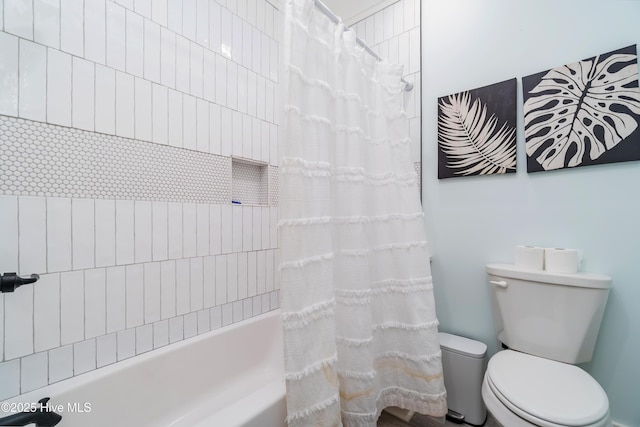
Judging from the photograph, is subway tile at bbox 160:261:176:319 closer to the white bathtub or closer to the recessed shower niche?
the white bathtub

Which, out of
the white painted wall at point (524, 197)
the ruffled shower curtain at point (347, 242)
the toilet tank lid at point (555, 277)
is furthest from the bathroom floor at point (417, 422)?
the toilet tank lid at point (555, 277)

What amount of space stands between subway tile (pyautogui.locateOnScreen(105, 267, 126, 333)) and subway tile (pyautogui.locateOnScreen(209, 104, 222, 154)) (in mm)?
726

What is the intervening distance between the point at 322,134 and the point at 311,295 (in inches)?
24.5

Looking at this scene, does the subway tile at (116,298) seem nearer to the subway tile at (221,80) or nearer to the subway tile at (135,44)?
the subway tile at (135,44)

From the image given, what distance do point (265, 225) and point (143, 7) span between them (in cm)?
122

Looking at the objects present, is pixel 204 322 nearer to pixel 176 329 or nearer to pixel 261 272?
pixel 176 329

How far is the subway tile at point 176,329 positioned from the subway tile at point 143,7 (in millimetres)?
1408

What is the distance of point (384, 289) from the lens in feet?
4.41

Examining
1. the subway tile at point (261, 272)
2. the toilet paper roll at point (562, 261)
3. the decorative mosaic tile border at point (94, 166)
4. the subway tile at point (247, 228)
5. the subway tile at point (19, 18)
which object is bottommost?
the subway tile at point (261, 272)

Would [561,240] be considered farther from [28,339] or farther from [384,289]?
[28,339]

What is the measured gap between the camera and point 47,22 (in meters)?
0.97

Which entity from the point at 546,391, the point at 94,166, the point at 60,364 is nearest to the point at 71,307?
the point at 60,364

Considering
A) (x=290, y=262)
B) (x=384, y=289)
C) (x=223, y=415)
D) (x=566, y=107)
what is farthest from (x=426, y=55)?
(x=223, y=415)

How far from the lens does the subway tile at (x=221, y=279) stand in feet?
4.90
